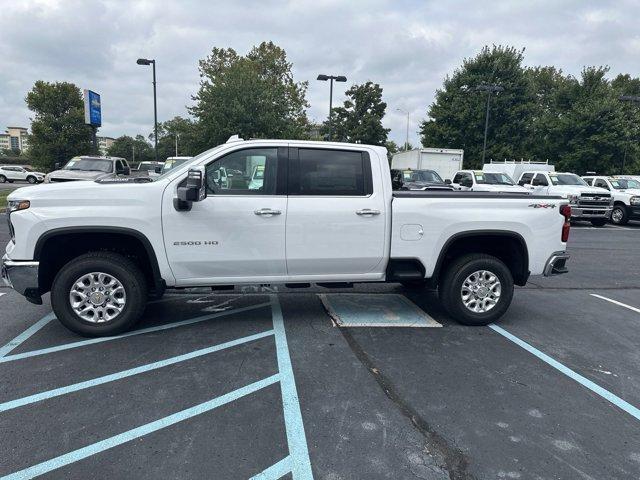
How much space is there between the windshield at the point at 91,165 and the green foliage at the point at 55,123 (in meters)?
20.1

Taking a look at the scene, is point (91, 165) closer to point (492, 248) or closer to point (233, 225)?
point (233, 225)

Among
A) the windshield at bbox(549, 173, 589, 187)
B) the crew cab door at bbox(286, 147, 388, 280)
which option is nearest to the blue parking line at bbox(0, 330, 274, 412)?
the crew cab door at bbox(286, 147, 388, 280)

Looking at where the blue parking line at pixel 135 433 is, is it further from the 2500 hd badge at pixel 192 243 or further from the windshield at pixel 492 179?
the windshield at pixel 492 179

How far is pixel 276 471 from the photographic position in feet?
8.77

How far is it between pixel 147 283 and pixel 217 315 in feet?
3.04

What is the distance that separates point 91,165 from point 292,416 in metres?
15.7

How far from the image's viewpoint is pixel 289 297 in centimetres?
619

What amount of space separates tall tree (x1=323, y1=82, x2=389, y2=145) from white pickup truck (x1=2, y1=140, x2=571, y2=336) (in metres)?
51.8

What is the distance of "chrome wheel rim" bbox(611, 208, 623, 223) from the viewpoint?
685 inches

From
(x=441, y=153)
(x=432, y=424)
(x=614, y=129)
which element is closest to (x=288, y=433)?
(x=432, y=424)

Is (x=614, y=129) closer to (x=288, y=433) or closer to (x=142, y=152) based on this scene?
(x=288, y=433)

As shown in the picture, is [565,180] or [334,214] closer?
[334,214]

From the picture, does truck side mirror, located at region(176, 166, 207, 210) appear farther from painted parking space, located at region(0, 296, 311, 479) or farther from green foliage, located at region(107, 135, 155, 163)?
green foliage, located at region(107, 135, 155, 163)

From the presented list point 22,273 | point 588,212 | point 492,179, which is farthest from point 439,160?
point 22,273
